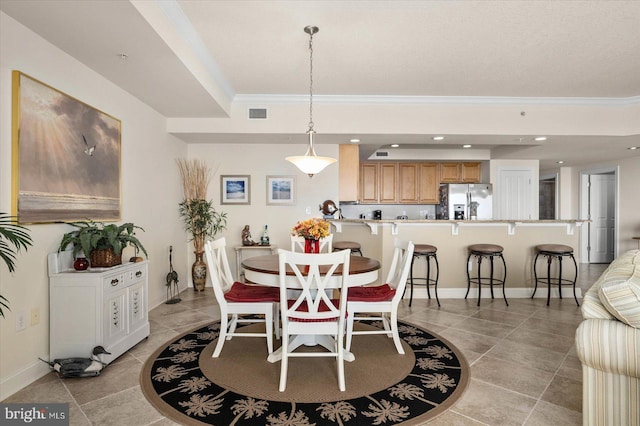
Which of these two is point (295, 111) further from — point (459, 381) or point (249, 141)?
point (459, 381)

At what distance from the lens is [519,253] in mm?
4859

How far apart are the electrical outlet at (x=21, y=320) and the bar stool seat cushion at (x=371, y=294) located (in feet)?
7.58

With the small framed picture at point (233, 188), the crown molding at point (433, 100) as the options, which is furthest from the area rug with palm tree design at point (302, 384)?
the crown molding at point (433, 100)

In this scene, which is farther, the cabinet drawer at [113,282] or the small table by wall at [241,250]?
the small table by wall at [241,250]

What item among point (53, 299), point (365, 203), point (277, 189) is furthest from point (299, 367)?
point (365, 203)

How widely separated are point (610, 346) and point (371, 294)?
161cm

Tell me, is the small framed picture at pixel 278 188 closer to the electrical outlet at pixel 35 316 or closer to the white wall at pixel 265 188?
the white wall at pixel 265 188

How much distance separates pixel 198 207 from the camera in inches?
195

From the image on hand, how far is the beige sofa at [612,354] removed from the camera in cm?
158

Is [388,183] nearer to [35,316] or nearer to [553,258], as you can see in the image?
[553,258]

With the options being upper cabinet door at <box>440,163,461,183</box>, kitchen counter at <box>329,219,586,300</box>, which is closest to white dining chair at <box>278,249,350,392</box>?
kitchen counter at <box>329,219,586,300</box>

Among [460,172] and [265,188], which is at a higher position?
[460,172]

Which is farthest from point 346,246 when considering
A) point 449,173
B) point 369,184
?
point 449,173

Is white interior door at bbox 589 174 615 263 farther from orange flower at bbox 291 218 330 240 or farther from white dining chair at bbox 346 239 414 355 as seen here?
orange flower at bbox 291 218 330 240
